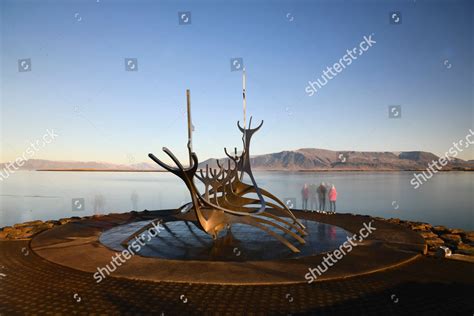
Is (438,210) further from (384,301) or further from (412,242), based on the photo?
(384,301)

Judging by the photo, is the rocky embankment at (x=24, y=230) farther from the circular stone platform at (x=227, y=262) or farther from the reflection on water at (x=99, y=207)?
the reflection on water at (x=99, y=207)

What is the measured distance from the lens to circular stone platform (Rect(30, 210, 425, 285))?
8133 mm

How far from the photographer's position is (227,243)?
1148 centimetres

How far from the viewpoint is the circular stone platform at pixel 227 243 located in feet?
32.7

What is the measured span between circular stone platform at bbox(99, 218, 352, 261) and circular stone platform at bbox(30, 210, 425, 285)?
41 cm

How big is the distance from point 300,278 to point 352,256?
263cm

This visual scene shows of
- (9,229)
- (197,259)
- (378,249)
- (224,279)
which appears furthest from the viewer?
(9,229)

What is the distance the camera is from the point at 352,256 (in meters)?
9.91

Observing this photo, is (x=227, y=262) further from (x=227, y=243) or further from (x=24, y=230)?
(x=24, y=230)

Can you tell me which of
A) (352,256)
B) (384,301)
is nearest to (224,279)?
(384,301)

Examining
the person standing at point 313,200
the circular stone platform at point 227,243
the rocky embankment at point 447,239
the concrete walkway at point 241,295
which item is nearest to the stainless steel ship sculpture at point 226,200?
the circular stone platform at point 227,243

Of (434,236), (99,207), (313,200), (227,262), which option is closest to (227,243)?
(227,262)

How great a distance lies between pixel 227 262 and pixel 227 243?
7.52 feet

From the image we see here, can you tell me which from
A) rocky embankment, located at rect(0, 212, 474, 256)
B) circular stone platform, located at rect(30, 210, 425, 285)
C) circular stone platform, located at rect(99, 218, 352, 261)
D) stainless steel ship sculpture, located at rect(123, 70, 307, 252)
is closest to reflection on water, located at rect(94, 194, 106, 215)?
rocky embankment, located at rect(0, 212, 474, 256)
